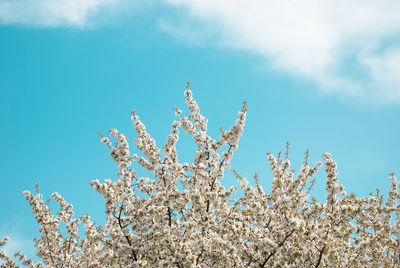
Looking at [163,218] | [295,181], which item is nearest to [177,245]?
[163,218]

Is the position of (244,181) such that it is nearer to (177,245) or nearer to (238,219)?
(238,219)

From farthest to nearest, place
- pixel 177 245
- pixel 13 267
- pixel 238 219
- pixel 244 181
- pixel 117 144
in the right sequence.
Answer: pixel 13 267 → pixel 244 181 → pixel 117 144 → pixel 238 219 → pixel 177 245

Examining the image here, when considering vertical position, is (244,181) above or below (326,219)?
above

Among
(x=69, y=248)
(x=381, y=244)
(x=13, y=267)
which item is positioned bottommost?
(x=13, y=267)

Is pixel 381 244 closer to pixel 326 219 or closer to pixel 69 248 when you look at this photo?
pixel 326 219

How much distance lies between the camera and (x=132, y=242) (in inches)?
443

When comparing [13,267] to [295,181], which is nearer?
[295,181]

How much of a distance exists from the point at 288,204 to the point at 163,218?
3984 mm

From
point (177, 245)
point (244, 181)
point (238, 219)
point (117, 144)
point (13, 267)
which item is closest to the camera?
point (177, 245)

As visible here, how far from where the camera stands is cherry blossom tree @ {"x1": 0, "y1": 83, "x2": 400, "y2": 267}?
10.1 m

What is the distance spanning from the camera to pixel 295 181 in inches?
503

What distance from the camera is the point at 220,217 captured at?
37.3 feet

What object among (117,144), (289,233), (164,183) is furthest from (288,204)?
(117,144)

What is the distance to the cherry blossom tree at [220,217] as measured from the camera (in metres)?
10.1
